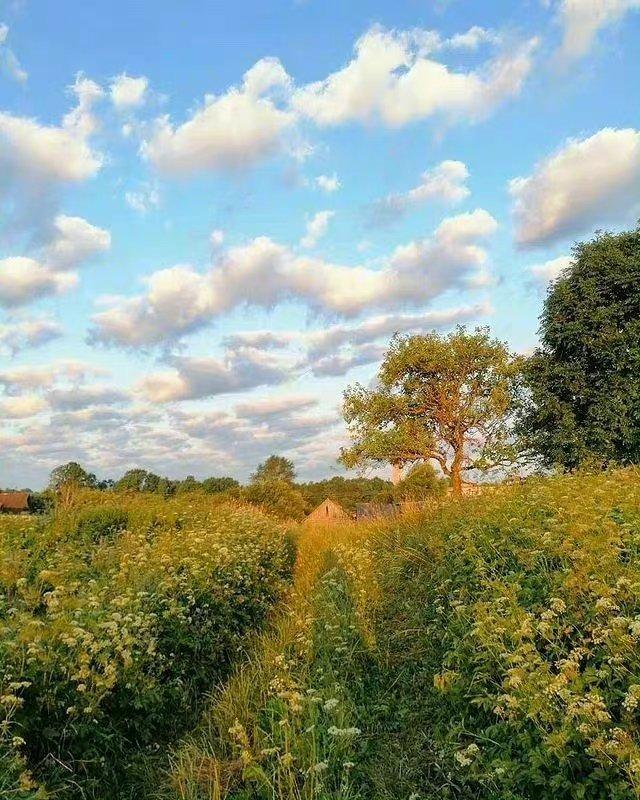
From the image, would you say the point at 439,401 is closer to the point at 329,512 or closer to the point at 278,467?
the point at 329,512

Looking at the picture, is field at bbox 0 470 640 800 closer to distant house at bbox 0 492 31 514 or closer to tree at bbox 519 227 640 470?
tree at bbox 519 227 640 470

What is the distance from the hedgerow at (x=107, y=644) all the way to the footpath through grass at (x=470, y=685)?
0.48 m

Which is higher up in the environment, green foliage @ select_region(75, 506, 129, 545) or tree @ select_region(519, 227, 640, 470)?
tree @ select_region(519, 227, 640, 470)

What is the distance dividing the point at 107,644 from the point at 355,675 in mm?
2749

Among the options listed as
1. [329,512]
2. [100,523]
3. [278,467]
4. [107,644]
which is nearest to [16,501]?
[100,523]

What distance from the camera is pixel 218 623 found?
8.13 metres

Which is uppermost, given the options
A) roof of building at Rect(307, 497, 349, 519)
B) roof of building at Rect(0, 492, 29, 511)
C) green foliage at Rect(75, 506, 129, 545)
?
roof of building at Rect(0, 492, 29, 511)

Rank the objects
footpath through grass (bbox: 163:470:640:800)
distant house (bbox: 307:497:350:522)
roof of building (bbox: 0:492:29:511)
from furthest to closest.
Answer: roof of building (bbox: 0:492:29:511) → distant house (bbox: 307:497:350:522) → footpath through grass (bbox: 163:470:640:800)

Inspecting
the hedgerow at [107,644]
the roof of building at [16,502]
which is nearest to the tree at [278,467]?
the roof of building at [16,502]

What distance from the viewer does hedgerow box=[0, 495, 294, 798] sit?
4648mm

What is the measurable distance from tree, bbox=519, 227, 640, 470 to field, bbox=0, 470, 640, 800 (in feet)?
36.5

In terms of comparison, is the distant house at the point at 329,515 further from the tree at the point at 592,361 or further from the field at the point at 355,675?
the field at the point at 355,675

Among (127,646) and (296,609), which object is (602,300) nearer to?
(296,609)

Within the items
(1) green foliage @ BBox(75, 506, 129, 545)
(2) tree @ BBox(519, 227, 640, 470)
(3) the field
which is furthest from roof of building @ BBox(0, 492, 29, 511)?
(2) tree @ BBox(519, 227, 640, 470)
